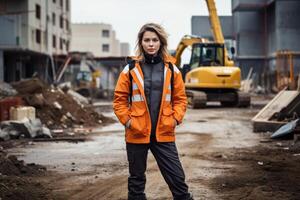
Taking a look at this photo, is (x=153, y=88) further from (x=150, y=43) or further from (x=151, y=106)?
(x=150, y=43)

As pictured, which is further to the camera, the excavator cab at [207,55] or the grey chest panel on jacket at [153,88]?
the excavator cab at [207,55]

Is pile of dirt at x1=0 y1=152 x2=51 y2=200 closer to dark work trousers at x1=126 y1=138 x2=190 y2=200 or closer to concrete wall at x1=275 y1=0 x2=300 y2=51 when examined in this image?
dark work trousers at x1=126 y1=138 x2=190 y2=200

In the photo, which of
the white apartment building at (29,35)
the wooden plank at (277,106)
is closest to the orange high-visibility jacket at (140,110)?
the wooden plank at (277,106)

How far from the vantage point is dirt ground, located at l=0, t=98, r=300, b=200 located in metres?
6.36

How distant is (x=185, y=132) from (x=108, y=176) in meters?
6.65

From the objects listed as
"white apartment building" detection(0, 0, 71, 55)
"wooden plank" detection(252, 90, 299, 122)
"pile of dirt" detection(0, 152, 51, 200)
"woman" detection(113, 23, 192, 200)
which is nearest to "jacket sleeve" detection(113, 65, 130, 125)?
"woman" detection(113, 23, 192, 200)

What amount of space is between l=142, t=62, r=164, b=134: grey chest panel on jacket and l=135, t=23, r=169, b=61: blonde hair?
0.15m

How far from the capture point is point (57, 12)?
55281mm

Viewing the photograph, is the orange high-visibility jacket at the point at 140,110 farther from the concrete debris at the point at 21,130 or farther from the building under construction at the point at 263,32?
the building under construction at the point at 263,32

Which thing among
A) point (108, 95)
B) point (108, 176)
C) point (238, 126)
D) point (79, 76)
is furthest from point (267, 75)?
point (108, 176)

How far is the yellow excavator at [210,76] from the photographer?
24.6 meters

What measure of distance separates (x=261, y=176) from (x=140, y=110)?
3279 millimetres

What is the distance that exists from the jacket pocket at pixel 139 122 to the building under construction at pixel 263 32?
42.7 metres

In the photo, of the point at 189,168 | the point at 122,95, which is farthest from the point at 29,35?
the point at 122,95
